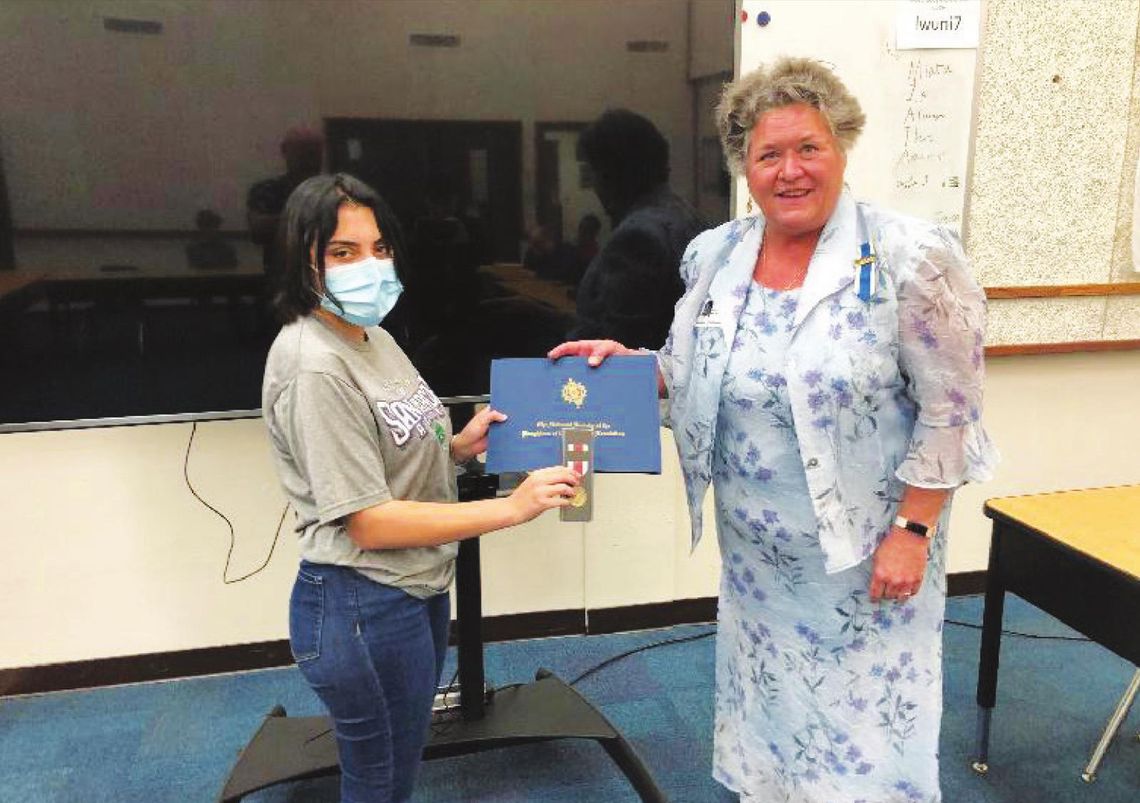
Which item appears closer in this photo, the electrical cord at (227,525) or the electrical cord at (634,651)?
the electrical cord at (227,525)

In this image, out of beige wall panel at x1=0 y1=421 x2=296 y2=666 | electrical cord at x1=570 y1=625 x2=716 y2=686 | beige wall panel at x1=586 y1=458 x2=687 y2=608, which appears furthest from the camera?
beige wall panel at x1=586 y1=458 x2=687 y2=608

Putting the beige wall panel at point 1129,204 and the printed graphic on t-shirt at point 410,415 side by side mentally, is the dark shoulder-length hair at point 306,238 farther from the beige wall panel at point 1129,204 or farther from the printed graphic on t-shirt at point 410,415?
the beige wall panel at point 1129,204

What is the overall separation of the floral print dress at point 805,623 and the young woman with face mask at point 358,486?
1.13ft

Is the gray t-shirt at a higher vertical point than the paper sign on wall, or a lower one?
lower

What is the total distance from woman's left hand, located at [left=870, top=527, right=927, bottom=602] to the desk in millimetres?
471

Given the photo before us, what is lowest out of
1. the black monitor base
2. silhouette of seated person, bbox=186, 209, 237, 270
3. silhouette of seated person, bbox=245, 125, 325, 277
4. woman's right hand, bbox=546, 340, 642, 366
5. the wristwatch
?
the black monitor base

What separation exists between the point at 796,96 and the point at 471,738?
1.55 meters

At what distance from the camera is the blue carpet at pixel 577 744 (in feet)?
6.43

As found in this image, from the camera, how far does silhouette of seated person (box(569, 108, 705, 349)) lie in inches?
76.5

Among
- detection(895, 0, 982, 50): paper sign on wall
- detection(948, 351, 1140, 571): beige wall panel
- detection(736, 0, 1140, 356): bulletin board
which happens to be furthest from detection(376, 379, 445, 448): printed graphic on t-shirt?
detection(948, 351, 1140, 571): beige wall panel

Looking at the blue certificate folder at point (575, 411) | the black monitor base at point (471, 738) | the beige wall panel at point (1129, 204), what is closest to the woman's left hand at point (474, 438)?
the blue certificate folder at point (575, 411)

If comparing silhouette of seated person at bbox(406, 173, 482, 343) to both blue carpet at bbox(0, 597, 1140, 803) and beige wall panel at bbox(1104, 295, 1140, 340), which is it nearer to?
blue carpet at bbox(0, 597, 1140, 803)

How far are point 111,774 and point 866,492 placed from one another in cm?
191

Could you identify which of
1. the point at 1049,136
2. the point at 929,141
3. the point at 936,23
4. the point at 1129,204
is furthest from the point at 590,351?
the point at 1129,204
